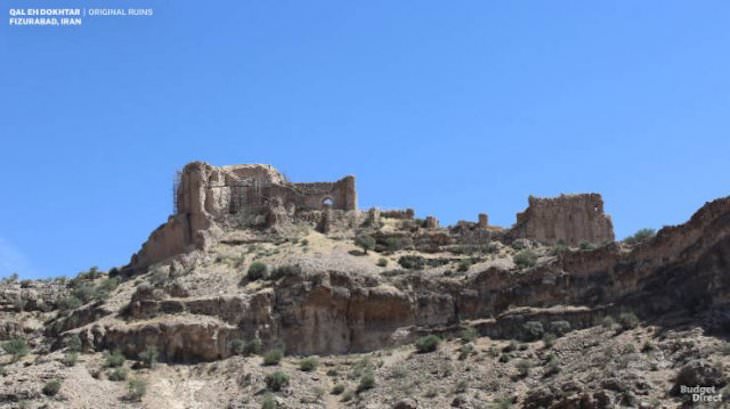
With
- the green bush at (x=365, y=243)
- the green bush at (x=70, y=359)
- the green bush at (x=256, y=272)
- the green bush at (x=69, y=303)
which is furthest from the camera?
the green bush at (x=365, y=243)

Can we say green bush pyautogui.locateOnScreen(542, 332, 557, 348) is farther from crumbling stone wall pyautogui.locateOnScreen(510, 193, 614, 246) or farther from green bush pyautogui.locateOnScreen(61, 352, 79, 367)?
green bush pyautogui.locateOnScreen(61, 352, 79, 367)

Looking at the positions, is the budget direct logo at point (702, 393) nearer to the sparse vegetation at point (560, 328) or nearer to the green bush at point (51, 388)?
the sparse vegetation at point (560, 328)

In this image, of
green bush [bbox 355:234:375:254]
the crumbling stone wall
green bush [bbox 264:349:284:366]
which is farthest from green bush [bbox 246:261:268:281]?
the crumbling stone wall

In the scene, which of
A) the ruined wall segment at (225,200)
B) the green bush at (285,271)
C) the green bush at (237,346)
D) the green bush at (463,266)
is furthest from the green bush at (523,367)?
the ruined wall segment at (225,200)

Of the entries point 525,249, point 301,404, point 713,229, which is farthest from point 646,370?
point 525,249

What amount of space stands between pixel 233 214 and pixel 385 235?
7.31 meters

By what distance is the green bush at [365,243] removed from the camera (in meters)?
61.1

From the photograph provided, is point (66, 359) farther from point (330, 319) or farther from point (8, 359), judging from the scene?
point (330, 319)

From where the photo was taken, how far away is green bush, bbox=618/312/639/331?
4825cm

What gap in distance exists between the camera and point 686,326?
152ft

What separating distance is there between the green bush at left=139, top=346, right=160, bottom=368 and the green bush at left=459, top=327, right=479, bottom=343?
11517mm

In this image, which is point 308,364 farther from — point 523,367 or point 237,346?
point 523,367

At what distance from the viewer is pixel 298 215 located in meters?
65.2

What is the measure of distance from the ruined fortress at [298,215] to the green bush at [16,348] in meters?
9.52
